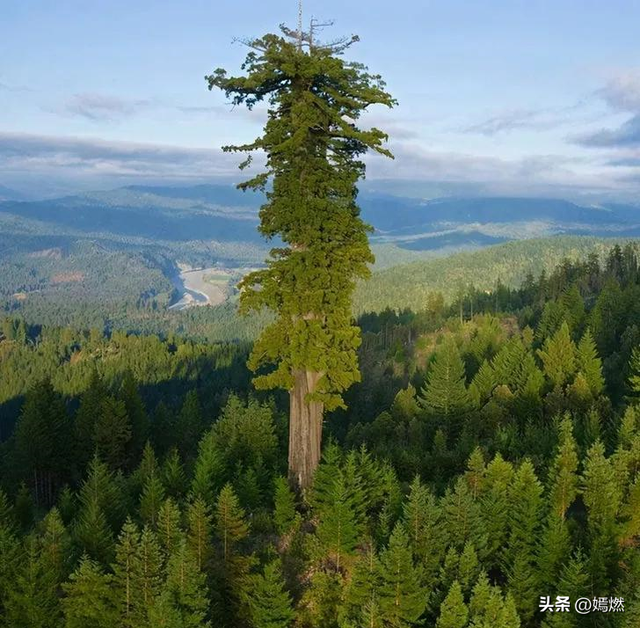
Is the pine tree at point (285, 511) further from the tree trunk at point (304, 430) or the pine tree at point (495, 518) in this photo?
the pine tree at point (495, 518)

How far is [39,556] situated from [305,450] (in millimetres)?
9050

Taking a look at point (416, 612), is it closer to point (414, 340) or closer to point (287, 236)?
point (287, 236)

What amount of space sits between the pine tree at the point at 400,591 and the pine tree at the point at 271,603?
2.53 m

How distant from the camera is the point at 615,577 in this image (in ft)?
62.5

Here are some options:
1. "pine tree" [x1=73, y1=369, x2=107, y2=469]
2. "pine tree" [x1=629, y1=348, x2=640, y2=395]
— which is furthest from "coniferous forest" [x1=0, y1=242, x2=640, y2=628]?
"pine tree" [x1=73, y1=369, x2=107, y2=469]

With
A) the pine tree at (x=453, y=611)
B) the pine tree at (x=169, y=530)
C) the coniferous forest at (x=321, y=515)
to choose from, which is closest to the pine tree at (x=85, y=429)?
the coniferous forest at (x=321, y=515)

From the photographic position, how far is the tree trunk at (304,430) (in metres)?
22.3

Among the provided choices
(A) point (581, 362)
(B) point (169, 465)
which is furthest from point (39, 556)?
(A) point (581, 362)

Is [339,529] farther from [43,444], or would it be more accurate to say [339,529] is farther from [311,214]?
[43,444]

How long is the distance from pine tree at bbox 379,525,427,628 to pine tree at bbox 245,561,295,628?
2.53 metres

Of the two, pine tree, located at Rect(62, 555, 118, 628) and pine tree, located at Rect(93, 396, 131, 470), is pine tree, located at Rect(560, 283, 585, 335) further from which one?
pine tree, located at Rect(62, 555, 118, 628)

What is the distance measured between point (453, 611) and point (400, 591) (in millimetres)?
1450

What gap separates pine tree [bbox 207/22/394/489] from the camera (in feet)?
67.6

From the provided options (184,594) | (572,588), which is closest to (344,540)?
(184,594)
